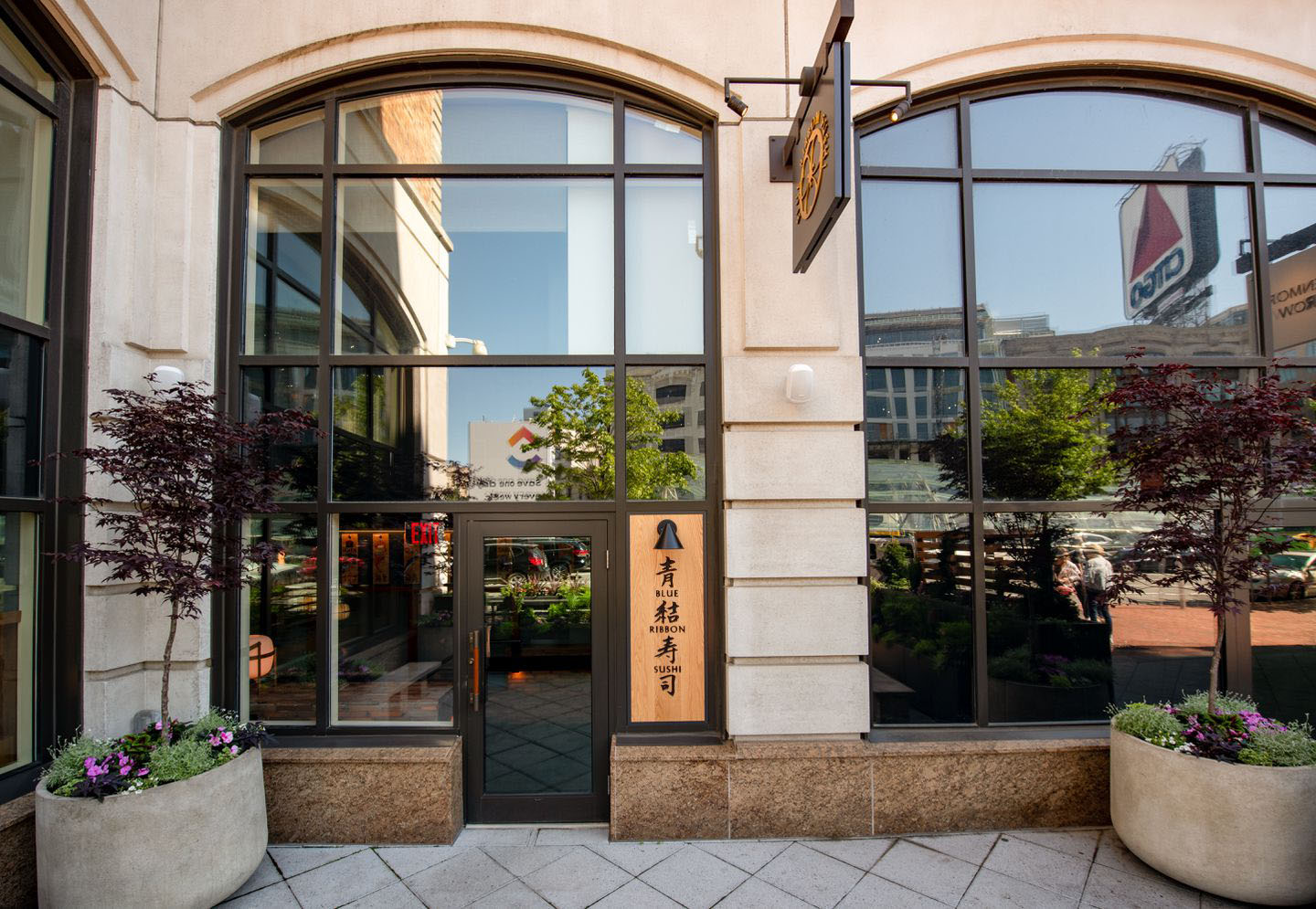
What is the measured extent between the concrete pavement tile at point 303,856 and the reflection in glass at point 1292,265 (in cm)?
820

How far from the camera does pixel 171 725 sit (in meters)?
4.15

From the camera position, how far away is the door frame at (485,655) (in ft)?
16.2

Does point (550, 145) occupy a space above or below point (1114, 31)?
below

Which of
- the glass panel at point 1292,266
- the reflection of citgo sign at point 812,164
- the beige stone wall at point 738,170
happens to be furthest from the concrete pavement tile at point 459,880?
the glass panel at point 1292,266

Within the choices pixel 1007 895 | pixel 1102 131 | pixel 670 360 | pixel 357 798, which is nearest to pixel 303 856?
pixel 357 798

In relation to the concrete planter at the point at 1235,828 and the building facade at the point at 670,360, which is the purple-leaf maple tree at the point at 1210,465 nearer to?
the concrete planter at the point at 1235,828

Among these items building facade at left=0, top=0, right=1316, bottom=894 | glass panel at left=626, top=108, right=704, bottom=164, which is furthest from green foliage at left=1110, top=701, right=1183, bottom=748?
glass panel at left=626, top=108, right=704, bottom=164

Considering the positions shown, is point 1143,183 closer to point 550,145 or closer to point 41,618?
point 550,145

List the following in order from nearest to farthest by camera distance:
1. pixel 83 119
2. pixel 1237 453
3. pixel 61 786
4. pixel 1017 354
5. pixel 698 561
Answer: pixel 61 786
pixel 1237 453
pixel 83 119
pixel 698 561
pixel 1017 354

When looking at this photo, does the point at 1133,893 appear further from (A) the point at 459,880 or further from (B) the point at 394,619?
(B) the point at 394,619

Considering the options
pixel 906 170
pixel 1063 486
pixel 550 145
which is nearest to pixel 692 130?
pixel 550 145

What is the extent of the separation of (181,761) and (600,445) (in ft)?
10.7

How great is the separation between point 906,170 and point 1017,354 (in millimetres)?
1748

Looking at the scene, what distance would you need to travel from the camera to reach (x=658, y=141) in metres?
5.37
